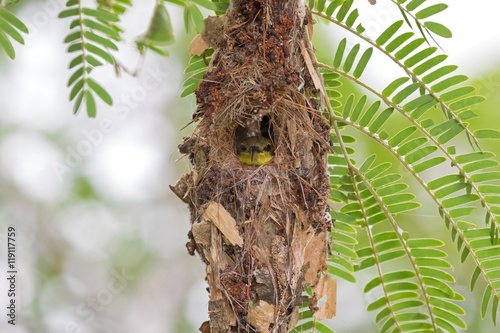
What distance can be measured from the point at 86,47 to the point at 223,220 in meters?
0.70

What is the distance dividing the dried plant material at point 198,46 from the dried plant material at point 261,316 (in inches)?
37.9

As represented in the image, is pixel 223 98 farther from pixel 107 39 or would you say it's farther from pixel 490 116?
pixel 490 116

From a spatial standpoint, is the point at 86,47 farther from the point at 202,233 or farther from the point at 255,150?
the point at 255,150

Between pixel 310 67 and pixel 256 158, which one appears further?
pixel 256 158

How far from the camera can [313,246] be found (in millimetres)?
1752

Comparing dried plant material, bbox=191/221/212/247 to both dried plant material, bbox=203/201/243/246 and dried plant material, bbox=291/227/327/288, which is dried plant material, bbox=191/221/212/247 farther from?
dried plant material, bbox=291/227/327/288

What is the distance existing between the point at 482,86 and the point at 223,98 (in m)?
1.93

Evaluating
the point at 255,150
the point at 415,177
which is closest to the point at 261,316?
the point at 415,177

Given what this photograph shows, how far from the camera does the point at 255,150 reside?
2.34m

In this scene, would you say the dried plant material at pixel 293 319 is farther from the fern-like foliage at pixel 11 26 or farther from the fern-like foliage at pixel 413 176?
the fern-like foliage at pixel 11 26

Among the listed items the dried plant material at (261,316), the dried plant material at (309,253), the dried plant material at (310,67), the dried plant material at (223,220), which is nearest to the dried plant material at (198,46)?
the dried plant material at (310,67)

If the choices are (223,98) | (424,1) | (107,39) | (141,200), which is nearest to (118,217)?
(141,200)

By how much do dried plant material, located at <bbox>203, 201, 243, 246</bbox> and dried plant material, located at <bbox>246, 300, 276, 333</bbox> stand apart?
21 cm

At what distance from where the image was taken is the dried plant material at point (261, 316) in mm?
1556
